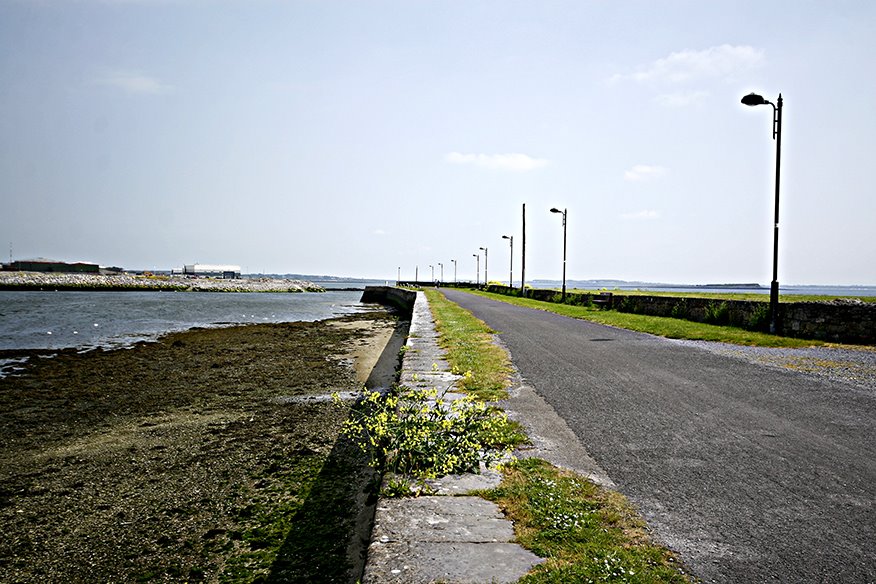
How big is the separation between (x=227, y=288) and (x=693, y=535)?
121m

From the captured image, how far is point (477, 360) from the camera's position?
10.4 m

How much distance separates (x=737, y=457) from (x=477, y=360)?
5.68 m

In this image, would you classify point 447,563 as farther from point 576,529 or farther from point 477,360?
point 477,360

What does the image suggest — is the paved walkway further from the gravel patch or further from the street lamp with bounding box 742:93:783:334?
the street lamp with bounding box 742:93:783:334

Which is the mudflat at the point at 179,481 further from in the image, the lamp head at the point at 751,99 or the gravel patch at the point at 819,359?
the lamp head at the point at 751,99

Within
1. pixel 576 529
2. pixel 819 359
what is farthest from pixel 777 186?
pixel 576 529

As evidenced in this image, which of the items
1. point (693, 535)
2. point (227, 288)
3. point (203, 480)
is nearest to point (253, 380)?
point (203, 480)

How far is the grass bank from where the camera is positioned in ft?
9.55

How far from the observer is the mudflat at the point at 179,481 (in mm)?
4238

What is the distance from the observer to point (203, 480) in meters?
5.96

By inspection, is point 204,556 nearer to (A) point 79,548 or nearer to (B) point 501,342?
(A) point 79,548

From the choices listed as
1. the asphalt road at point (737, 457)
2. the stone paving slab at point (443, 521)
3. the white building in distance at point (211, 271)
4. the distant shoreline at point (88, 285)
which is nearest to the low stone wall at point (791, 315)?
the asphalt road at point (737, 457)

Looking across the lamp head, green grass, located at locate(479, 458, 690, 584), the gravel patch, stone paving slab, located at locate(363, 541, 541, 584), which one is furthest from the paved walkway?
the lamp head

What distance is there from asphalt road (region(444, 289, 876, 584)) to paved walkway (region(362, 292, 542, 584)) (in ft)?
3.28
